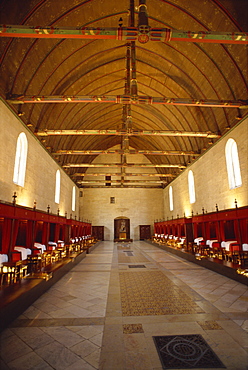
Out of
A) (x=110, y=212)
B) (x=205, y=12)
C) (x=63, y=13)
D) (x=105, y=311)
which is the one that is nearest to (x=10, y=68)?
(x=63, y=13)

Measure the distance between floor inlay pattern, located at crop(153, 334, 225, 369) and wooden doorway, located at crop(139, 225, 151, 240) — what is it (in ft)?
86.4

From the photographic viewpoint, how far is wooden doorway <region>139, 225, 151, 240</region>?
2903 centimetres

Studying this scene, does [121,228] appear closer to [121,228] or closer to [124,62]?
[121,228]

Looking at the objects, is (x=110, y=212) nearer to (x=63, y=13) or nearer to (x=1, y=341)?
(x=63, y=13)

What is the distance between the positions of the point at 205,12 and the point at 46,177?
42.2 feet

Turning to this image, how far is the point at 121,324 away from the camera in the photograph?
3672 millimetres

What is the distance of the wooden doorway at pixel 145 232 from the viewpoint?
29031mm

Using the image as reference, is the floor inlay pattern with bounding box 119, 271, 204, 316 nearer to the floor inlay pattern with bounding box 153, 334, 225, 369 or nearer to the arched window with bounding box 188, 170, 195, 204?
the floor inlay pattern with bounding box 153, 334, 225, 369

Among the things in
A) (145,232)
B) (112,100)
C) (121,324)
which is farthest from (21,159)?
(145,232)

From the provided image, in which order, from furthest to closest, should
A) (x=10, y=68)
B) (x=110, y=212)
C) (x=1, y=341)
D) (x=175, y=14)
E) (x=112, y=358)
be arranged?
(x=110, y=212) < (x=175, y=14) < (x=10, y=68) < (x=1, y=341) < (x=112, y=358)

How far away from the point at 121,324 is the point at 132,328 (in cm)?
25

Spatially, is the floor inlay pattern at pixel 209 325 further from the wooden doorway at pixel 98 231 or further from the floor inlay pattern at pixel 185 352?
the wooden doorway at pixel 98 231

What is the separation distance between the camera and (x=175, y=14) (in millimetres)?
10258

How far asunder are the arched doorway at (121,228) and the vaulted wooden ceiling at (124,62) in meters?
14.8
